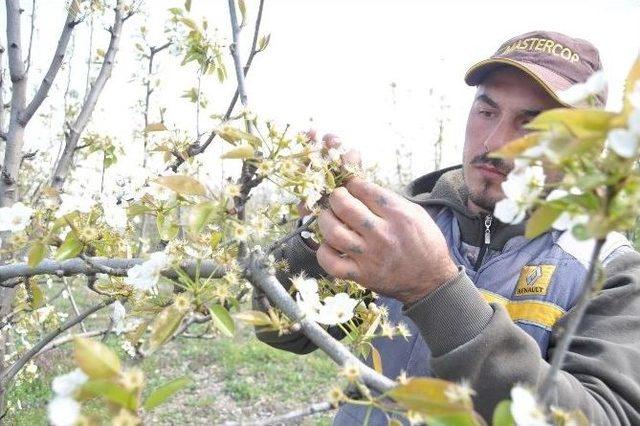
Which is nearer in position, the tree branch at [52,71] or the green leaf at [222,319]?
the green leaf at [222,319]

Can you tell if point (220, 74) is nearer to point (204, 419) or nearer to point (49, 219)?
point (49, 219)

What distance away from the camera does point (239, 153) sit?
3.00 feet

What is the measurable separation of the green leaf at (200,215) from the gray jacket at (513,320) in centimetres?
56

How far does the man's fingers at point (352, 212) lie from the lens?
1.11m

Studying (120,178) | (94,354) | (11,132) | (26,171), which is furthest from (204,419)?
(94,354)

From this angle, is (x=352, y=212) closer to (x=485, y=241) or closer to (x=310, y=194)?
(x=310, y=194)

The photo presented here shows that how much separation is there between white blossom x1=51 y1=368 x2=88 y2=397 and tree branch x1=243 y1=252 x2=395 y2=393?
35 centimetres

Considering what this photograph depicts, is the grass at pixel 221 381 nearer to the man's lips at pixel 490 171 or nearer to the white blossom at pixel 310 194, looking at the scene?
the man's lips at pixel 490 171

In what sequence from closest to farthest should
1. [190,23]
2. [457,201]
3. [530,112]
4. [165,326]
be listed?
[165,326] < [190,23] < [530,112] < [457,201]

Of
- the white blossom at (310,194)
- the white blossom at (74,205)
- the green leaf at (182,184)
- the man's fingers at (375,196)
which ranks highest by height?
the green leaf at (182,184)

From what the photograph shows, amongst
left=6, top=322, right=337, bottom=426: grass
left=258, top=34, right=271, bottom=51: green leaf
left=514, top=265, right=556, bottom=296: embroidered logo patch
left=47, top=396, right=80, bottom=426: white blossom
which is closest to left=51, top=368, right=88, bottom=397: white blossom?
left=47, top=396, right=80, bottom=426: white blossom

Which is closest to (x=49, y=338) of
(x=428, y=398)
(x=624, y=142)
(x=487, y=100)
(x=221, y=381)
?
(x=428, y=398)

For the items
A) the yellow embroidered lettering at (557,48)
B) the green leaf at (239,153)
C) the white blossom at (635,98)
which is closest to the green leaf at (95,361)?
the green leaf at (239,153)

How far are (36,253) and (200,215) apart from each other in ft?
1.19
